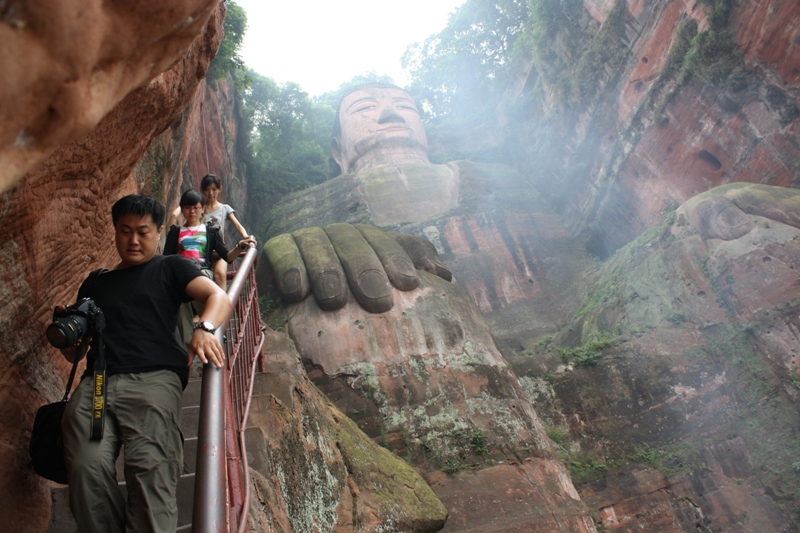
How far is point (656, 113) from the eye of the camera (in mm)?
14852

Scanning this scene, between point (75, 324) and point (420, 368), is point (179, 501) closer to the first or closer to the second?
point (75, 324)

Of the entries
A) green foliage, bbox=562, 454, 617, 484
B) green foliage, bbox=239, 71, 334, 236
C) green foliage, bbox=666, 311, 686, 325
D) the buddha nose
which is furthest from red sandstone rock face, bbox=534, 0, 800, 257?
green foliage, bbox=239, 71, 334, 236

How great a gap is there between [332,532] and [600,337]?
8387mm

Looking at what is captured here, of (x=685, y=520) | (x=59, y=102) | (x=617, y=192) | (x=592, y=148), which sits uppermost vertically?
(x=592, y=148)

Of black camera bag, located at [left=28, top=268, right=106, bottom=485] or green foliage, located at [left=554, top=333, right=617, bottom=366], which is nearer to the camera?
black camera bag, located at [left=28, top=268, right=106, bottom=485]

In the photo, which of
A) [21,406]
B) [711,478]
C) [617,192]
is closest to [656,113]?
[617,192]

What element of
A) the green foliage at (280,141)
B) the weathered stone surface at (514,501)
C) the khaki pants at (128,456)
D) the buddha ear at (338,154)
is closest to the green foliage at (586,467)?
the weathered stone surface at (514,501)

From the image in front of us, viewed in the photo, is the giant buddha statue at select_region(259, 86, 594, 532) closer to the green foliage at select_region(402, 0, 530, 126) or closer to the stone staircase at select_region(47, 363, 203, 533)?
the stone staircase at select_region(47, 363, 203, 533)

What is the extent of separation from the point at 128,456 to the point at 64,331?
0.50 meters

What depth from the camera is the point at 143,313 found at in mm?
2334

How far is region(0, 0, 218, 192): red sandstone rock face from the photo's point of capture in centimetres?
135

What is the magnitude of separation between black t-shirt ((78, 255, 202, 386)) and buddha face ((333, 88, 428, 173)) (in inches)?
734

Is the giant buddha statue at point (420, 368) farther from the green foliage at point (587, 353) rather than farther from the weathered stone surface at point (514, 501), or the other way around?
the green foliage at point (587, 353)

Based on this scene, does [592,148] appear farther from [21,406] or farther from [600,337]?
[21,406]
